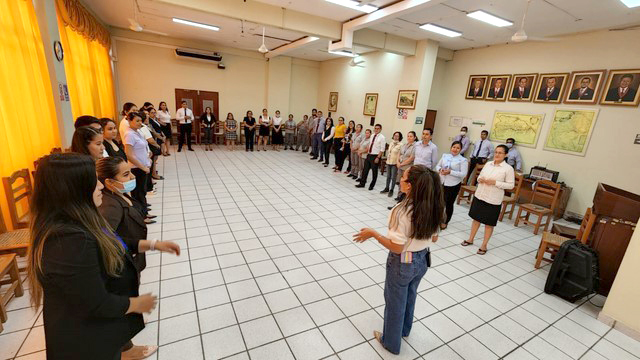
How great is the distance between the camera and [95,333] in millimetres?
1108

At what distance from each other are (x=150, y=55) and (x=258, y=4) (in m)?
5.98

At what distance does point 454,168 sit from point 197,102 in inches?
368

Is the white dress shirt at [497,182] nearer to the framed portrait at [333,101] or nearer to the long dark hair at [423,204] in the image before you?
the long dark hair at [423,204]

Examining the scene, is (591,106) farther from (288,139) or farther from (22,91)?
(22,91)

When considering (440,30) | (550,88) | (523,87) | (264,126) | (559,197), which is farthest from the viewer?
(264,126)

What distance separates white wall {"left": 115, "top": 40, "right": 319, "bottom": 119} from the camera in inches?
357

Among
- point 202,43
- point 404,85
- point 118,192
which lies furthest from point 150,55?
point 118,192

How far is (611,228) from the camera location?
289 centimetres

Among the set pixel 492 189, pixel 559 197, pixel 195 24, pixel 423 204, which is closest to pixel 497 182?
pixel 492 189

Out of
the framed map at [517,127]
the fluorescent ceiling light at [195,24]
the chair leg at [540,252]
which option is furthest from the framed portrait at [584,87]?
the fluorescent ceiling light at [195,24]

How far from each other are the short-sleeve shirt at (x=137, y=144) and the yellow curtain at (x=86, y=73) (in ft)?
6.32

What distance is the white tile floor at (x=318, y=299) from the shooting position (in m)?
2.10

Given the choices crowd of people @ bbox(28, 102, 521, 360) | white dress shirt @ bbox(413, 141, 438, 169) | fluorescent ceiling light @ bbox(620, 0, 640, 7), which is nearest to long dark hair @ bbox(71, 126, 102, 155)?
crowd of people @ bbox(28, 102, 521, 360)

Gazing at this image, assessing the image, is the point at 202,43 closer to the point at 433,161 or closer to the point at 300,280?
the point at 433,161
